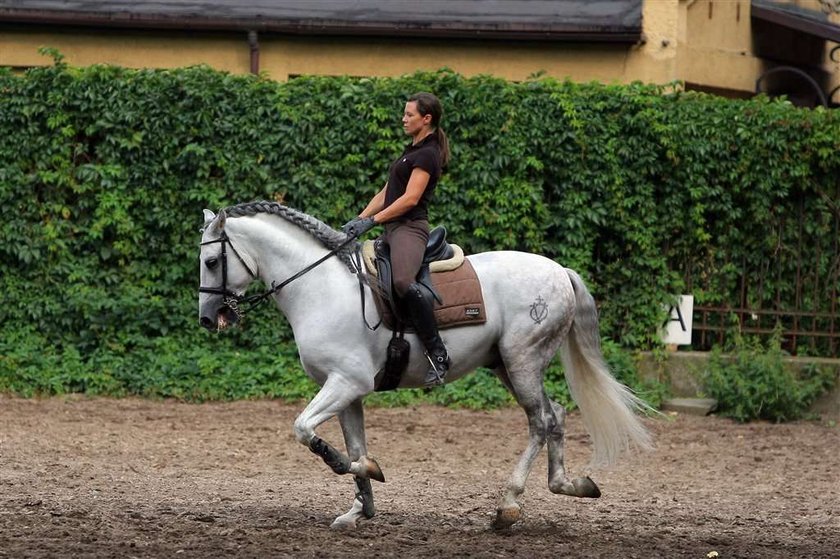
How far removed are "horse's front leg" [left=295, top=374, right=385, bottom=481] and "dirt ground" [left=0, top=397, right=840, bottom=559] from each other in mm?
404

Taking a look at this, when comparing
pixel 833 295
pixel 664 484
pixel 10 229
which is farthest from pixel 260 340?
pixel 833 295

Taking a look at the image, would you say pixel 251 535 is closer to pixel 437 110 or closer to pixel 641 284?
pixel 437 110

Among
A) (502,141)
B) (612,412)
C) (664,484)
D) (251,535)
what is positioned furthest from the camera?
(502,141)

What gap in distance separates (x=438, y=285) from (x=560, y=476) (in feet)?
4.67

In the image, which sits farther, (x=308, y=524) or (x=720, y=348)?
(x=720, y=348)

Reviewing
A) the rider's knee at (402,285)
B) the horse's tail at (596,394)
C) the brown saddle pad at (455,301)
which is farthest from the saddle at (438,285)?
the horse's tail at (596,394)

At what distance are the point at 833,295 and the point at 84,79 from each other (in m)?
8.20

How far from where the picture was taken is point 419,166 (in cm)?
788

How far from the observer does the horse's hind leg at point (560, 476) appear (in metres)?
8.16

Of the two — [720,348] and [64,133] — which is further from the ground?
[64,133]

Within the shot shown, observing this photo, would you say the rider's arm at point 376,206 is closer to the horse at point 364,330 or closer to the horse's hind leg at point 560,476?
the horse at point 364,330

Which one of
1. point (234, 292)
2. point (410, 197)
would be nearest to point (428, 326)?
point (410, 197)

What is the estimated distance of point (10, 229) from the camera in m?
13.7

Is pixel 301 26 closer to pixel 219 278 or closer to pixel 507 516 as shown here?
pixel 219 278
